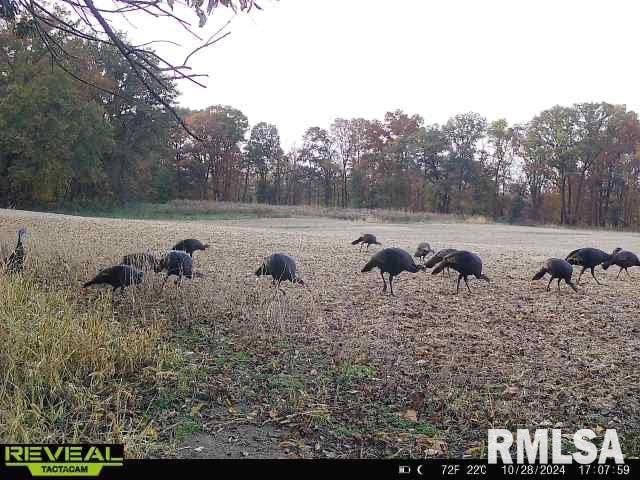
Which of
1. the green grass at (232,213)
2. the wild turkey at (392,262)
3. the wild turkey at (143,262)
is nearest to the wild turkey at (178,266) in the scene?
the wild turkey at (143,262)

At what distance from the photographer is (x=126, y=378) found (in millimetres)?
4512

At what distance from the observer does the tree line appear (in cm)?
3925

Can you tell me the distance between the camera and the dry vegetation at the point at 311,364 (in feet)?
12.5

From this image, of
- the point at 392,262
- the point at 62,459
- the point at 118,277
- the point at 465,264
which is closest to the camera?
the point at 62,459

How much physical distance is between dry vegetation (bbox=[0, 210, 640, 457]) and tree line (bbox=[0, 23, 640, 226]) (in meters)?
34.1

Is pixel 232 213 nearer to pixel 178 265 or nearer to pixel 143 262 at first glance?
Result: pixel 143 262

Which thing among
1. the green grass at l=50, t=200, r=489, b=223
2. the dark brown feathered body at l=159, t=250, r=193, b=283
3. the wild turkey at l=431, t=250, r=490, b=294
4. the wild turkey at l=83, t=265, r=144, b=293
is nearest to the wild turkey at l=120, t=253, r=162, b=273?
the dark brown feathered body at l=159, t=250, r=193, b=283

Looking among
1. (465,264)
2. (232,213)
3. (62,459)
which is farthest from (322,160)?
(62,459)

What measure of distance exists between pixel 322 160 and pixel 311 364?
5761 cm

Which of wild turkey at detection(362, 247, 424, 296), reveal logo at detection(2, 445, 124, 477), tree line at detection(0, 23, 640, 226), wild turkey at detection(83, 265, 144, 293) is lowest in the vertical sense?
reveal logo at detection(2, 445, 124, 477)

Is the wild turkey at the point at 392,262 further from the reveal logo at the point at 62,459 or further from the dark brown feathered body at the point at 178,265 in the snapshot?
the reveal logo at the point at 62,459

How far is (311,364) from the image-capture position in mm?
5000

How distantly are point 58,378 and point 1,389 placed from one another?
37 cm

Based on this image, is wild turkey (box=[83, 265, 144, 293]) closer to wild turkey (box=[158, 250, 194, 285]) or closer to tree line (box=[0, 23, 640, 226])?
wild turkey (box=[158, 250, 194, 285])
